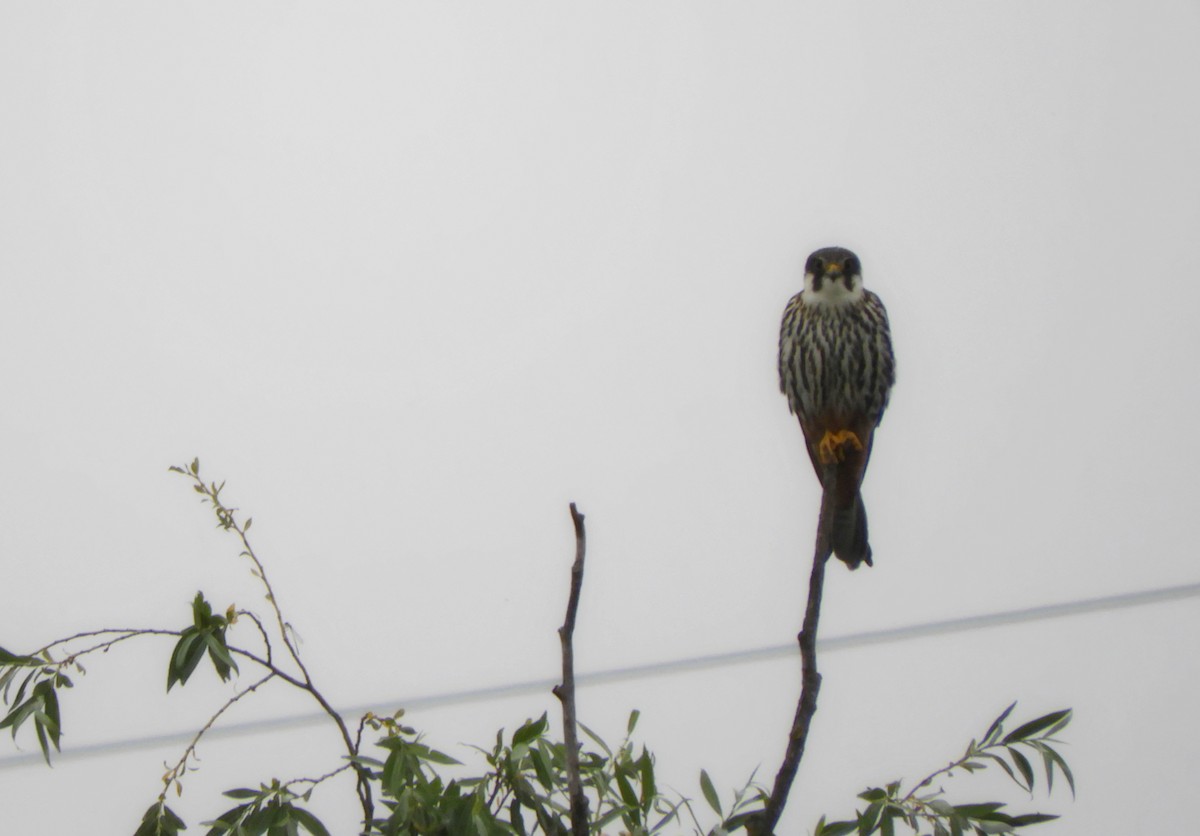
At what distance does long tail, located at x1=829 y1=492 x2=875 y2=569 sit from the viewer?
1606 mm

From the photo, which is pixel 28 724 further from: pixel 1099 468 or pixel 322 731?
pixel 1099 468

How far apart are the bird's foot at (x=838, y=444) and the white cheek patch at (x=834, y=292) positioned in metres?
0.24

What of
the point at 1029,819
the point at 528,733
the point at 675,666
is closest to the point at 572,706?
the point at 528,733

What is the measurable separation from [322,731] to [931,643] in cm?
122

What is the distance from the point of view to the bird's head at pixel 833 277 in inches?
73.4

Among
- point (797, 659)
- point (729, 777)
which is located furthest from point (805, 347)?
point (729, 777)

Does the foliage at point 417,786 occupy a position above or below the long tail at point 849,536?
below

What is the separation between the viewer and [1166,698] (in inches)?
94.3

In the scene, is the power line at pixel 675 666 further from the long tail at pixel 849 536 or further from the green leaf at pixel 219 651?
the green leaf at pixel 219 651

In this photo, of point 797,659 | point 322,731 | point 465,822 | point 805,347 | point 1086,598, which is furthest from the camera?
point 1086,598

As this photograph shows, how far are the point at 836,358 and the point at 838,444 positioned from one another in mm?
159

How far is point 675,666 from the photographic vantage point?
7.16 feet

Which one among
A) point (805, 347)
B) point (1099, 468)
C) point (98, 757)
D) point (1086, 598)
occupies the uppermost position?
point (805, 347)

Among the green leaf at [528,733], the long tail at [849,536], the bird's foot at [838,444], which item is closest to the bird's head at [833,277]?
the bird's foot at [838,444]
